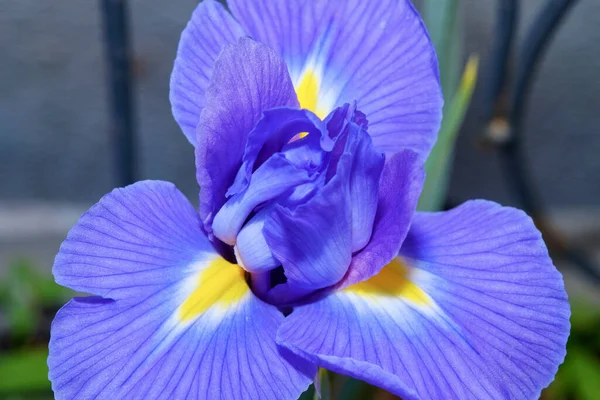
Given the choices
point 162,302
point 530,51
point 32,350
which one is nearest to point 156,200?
point 162,302

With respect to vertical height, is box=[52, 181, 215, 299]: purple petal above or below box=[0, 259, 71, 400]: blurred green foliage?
above

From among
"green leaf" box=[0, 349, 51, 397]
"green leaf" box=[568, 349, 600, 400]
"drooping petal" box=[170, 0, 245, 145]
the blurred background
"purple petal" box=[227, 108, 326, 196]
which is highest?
"drooping petal" box=[170, 0, 245, 145]

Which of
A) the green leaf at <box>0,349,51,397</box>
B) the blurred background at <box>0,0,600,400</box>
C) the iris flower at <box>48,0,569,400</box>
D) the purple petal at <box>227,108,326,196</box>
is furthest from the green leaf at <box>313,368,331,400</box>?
the green leaf at <box>0,349,51,397</box>

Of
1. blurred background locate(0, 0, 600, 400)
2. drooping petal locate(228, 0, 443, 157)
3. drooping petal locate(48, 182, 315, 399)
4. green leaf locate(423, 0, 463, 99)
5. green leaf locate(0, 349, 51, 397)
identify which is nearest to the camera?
drooping petal locate(48, 182, 315, 399)

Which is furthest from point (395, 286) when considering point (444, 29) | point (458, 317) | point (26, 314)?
point (26, 314)

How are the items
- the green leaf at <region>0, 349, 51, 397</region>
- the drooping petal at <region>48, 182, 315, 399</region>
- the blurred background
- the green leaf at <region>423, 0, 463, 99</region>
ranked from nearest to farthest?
the drooping petal at <region>48, 182, 315, 399</region> < the green leaf at <region>423, 0, 463, 99</region> < the green leaf at <region>0, 349, 51, 397</region> < the blurred background

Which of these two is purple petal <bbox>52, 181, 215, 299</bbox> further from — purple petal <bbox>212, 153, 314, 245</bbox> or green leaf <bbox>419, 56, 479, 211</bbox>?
green leaf <bbox>419, 56, 479, 211</bbox>

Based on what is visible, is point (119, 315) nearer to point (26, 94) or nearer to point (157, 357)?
point (157, 357)

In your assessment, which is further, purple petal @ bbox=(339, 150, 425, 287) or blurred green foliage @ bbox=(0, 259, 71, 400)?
blurred green foliage @ bbox=(0, 259, 71, 400)
